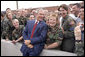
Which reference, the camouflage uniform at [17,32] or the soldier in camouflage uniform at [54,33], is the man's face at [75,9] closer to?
the soldier in camouflage uniform at [54,33]

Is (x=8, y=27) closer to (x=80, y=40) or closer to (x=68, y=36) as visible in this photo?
(x=68, y=36)

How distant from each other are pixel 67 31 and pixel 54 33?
0.94ft

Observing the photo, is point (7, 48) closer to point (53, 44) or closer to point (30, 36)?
point (30, 36)

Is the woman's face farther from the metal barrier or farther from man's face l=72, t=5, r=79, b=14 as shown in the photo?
man's face l=72, t=5, r=79, b=14

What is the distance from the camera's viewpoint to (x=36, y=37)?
4105mm

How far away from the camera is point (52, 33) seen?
13.2 ft

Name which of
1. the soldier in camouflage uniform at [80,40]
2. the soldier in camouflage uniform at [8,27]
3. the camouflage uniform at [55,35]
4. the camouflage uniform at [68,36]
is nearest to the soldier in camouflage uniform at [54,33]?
the camouflage uniform at [55,35]

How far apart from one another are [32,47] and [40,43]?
191 mm

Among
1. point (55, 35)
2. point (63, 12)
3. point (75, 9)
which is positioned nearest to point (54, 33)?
point (55, 35)

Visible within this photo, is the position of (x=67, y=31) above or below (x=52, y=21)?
below

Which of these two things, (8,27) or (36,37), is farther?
(8,27)

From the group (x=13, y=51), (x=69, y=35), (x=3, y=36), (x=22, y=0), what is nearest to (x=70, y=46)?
(x=69, y=35)

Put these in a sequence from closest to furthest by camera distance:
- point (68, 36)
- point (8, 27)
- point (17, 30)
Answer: point (68, 36), point (17, 30), point (8, 27)

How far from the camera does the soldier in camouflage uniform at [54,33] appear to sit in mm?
3979
